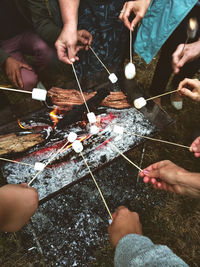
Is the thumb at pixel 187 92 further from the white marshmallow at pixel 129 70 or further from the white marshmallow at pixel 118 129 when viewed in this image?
the white marshmallow at pixel 118 129

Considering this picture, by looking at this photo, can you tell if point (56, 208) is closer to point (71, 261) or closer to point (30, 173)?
point (71, 261)

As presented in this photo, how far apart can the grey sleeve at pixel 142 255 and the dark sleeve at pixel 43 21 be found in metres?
3.20

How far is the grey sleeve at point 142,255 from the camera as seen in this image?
1.11 metres

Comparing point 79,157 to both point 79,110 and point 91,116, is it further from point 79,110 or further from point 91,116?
point 79,110

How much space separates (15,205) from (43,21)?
2.91m

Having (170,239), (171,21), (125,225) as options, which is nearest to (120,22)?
(171,21)

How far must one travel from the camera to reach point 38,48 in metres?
3.16

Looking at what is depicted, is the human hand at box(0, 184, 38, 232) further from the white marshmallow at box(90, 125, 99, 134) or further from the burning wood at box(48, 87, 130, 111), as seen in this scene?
the burning wood at box(48, 87, 130, 111)

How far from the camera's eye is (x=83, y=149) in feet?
7.17

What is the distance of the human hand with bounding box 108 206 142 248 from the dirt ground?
95 centimetres

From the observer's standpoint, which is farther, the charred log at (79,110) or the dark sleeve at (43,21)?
the dark sleeve at (43,21)

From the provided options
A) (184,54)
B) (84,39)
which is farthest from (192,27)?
(84,39)

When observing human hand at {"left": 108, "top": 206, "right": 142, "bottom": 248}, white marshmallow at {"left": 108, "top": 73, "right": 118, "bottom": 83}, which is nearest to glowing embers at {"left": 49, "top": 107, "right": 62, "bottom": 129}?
white marshmallow at {"left": 108, "top": 73, "right": 118, "bottom": 83}

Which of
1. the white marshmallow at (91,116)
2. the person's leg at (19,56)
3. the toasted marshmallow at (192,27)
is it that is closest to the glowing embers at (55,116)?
the white marshmallow at (91,116)
